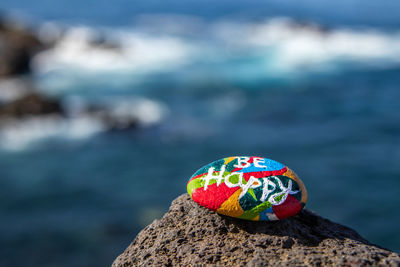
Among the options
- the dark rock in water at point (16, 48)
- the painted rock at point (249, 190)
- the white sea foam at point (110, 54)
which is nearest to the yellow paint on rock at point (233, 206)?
the painted rock at point (249, 190)

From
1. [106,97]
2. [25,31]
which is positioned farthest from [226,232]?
[25,31]

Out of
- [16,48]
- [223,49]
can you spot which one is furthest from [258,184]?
[223,49]

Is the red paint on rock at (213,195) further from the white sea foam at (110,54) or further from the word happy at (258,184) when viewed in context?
the white sea foam at (110,54)

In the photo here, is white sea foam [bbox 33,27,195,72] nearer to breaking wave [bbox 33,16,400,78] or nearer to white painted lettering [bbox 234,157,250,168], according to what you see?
breaking wave [bbox 33,16,400,78]

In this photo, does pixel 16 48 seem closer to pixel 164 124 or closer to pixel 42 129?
pixel 42 129

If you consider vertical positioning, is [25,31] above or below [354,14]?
below

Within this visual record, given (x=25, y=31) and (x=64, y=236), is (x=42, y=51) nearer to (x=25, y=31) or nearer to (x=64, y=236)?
(x=25, y=31)
